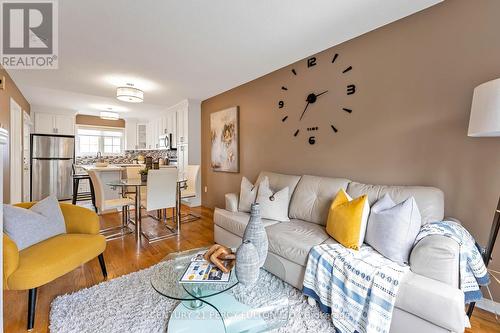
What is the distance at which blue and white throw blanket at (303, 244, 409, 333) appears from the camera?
1350 mm

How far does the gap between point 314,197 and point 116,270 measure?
6.96 ft

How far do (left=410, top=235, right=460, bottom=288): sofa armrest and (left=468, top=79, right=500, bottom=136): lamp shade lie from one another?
0.69m

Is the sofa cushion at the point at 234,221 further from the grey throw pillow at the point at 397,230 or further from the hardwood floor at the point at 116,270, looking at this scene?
the grey throw pillow at the point at 397,230

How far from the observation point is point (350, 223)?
5.80 ft

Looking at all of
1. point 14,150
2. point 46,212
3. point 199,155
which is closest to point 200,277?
point 46,212

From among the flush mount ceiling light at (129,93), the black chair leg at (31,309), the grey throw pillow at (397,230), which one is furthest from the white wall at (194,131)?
the grey throw pillow at (397,230)

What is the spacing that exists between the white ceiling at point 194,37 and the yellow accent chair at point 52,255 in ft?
5.85

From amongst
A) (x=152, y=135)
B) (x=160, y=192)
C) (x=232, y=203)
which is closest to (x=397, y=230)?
(x=232, y=203)

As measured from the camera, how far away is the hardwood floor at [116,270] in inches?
62.7

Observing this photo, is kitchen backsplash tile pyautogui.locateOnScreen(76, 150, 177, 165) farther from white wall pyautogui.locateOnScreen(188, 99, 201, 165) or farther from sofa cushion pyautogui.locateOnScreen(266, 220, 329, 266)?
sofa cushion pyautogui.locateOnScreen(266, 220, 329, 266)

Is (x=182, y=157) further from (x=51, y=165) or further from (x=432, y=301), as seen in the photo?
(x=432, y=301)

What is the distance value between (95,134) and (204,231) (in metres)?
5.48

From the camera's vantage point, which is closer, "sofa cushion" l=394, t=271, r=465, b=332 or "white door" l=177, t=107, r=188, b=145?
"sofa cushion" l=394, t=271, r=465, b=332

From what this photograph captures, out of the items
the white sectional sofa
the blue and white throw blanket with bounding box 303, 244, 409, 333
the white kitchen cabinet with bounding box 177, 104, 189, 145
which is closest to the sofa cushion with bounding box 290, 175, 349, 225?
the white sectional sofa
